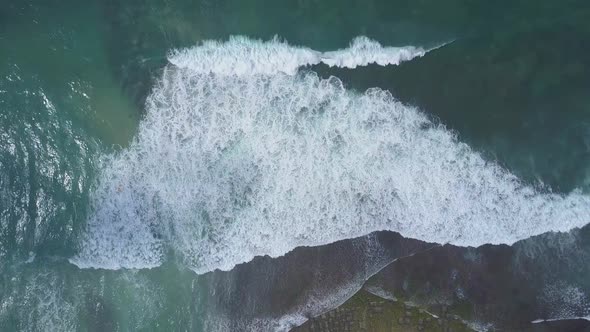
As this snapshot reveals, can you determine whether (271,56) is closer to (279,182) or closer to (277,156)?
(277,156)

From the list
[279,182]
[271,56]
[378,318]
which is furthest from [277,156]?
[378,318]

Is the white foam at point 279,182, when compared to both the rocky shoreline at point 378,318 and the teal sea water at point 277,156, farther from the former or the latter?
the rocky shoreline at point 378,318

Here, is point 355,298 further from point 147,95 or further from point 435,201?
point 147,95

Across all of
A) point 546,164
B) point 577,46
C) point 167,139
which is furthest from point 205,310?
point 577,46

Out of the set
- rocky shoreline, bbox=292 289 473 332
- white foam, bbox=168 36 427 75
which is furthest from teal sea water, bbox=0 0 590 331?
rocky shoreline, bbox=292 289 473 332

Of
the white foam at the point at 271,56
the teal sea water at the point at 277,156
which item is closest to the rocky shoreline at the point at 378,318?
the teal sea water at the point at 277,156
